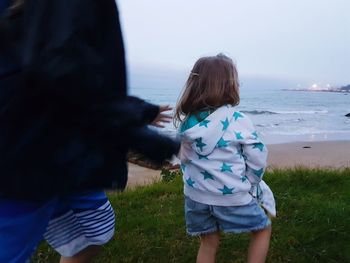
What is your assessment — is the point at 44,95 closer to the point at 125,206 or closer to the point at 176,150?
the point at 176,150

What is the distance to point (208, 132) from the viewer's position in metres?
2.65

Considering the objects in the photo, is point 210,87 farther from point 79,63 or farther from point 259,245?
point 79,63

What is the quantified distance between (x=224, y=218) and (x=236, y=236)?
3.33 ft

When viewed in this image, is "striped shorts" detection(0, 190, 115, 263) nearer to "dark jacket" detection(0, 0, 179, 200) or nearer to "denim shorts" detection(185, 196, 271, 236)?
"dark jacket" detection(0, 0, 179, 200)

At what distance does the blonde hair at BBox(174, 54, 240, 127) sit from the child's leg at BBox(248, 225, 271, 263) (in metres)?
0.77

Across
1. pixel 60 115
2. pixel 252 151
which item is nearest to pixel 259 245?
pixel 252 151

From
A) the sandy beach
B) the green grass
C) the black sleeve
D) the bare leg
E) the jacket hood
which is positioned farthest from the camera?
the sandy beach

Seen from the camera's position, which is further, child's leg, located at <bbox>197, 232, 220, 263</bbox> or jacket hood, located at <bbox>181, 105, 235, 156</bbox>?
child's leg, located at <bbox>197, 232, 220, 263</bbox>

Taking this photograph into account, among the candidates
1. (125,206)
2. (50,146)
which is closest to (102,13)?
(50,146)

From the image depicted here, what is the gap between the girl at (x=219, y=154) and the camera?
268 centimetres

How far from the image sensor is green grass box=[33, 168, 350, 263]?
11.1ft

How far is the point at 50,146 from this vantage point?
1279 mm

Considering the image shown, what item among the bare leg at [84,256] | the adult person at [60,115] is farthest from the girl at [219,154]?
the adult person at [60,115]

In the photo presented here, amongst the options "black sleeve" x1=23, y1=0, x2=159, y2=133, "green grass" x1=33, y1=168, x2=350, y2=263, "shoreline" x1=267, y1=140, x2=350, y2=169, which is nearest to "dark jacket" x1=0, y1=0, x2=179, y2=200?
"black sleeve" x1=23, y1=0, x2=159, y2=133
